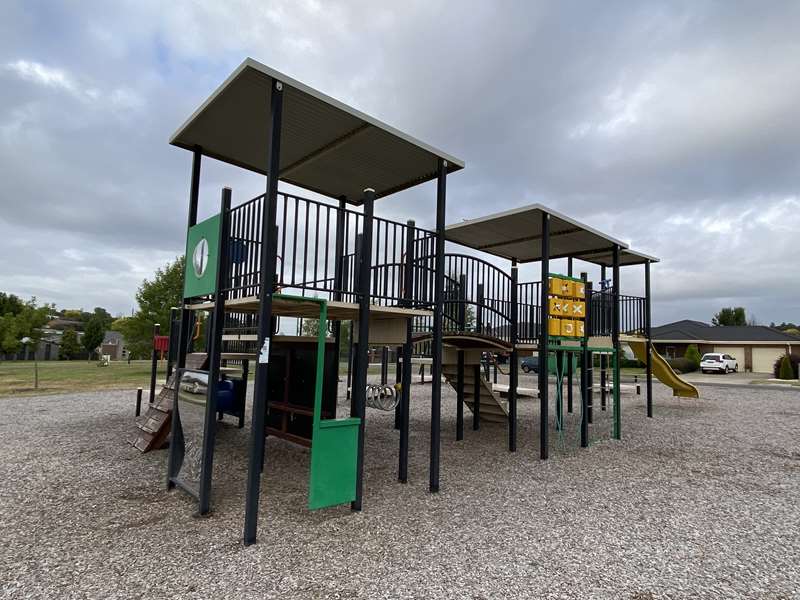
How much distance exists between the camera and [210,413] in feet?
14.9

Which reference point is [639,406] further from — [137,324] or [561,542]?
[137,324]

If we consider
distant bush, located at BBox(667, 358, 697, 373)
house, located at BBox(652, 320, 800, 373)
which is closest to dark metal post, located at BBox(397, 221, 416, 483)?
distant bush, located at BBox(667, 358, 697, 373)

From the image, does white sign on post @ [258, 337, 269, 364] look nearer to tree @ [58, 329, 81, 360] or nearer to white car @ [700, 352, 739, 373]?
white car @ [700, 352, 739, 373]

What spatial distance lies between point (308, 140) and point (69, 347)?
57.9 metres

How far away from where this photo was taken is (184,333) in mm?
5922

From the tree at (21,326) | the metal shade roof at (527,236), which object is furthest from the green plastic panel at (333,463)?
the tree at (21,326)

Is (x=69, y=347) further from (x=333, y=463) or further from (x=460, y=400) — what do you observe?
(x=333, y=463)

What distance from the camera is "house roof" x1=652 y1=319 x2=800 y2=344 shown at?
3919 centimetres

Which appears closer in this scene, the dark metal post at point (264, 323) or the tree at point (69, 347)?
the dark metal post at point (264, 323)

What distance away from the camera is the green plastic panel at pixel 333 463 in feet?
14.6

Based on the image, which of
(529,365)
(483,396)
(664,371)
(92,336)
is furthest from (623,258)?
(92,336)

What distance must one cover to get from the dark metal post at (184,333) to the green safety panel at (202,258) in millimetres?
182

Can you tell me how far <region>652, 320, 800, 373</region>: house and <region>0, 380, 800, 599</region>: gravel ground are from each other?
125 ft

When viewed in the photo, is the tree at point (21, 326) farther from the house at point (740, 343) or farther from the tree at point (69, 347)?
the house at point (740, 343)
